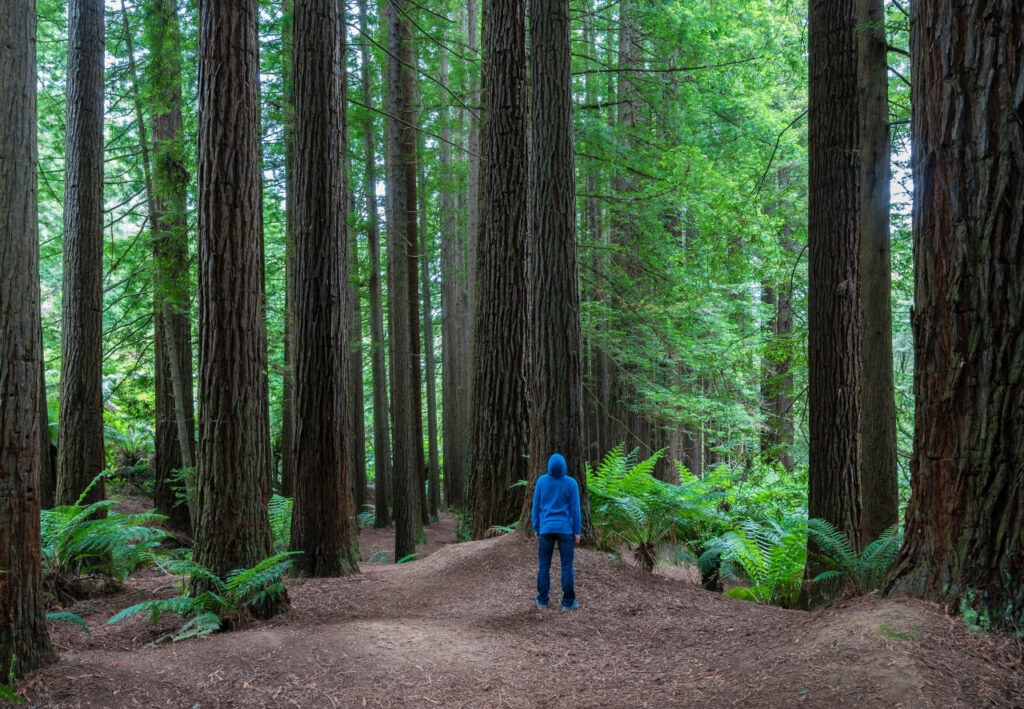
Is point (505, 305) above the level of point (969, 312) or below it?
above

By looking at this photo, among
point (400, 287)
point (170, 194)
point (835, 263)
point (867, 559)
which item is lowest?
point (867, 559)

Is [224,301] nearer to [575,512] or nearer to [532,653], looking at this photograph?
[575,512]

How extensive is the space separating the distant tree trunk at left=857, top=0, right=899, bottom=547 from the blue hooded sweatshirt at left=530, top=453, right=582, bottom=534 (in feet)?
9.33

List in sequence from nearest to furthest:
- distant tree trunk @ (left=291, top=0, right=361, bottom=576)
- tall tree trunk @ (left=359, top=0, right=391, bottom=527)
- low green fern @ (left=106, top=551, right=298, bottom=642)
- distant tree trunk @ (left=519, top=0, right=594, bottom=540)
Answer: low green fern @ (left=106, top=551, right=298, bottom=642) → distant tree trunk @ (left=291, top=0, right=361, bottom=576) → distant tree trunk @ (left=519, top=0, right=594, bottom=540) → tall tree trunk @ (left=359, top=0, right=391, bottom=527)

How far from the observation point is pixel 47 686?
13.6 ft

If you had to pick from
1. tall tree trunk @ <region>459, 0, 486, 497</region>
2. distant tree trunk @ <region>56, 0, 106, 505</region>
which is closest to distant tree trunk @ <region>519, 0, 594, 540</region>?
tall tree trunk @ <region>459, 0, 486, 497</region>

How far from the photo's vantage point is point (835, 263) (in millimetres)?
7094

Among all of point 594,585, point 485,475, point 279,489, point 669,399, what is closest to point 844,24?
point 594,585

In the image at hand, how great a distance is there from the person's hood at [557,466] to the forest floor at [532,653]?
133 cm

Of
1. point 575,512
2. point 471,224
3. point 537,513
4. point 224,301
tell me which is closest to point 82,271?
point 224,301

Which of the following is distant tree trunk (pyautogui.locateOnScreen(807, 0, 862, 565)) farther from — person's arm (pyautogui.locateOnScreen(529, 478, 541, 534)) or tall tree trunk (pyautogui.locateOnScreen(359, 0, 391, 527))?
tall tree trunk (pyautogui.locateOnScreen(359, 0, 391, 527))

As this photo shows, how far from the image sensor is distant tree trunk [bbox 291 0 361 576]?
8039mm

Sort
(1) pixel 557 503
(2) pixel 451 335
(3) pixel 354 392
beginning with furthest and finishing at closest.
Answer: (2) pixel 451 335
(3) pixel 354 392
(1) pixel 557 503

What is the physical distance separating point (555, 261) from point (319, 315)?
2.97 m
